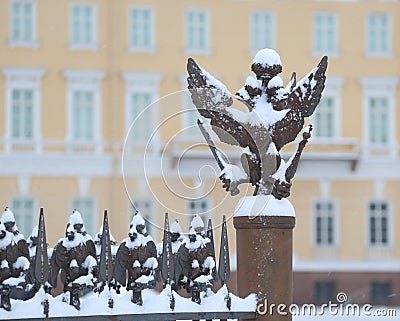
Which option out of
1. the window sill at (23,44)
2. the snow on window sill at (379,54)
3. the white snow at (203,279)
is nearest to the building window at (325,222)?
the snow on window sill at (379,54)

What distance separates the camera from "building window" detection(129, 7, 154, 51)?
75.2 feet

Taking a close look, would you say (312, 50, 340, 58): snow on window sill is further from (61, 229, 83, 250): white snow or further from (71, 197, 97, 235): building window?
(61, 229, 83, 250): white snow

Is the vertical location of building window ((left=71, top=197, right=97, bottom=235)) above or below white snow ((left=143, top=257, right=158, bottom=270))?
below

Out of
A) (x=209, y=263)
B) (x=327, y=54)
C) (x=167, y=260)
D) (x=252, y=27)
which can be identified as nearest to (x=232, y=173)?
(x=209, y=263)

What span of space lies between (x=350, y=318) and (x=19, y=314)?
40.6 feet

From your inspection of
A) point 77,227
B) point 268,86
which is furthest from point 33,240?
point 268,86

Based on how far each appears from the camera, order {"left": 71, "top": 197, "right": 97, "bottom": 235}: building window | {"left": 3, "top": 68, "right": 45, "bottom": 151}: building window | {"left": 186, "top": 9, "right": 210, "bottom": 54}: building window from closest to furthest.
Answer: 1. {"left": 3, "top": 68, "right": 45, "bottom": 151}: building window
2. {"left": 71, "top": 197, "right": 97, "bottom": 235}: building window
3. {"left": 186, "top": 9, "right": 210, "bottom": 54}: building window

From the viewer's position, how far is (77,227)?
3.77 metres

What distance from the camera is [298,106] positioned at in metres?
4.14

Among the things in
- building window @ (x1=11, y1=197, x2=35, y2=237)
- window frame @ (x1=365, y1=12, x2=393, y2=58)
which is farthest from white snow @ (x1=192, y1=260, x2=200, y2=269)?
window frame @ (x1=365, y1=12, x2=393, y2=58)

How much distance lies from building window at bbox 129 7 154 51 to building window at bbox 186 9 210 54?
1.00 metres

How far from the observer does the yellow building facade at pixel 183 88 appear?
73.4ft

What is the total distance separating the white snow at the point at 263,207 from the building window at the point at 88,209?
18548 mm

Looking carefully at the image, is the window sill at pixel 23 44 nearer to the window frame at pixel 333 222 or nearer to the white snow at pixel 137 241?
the window frame at pixel 333 222
